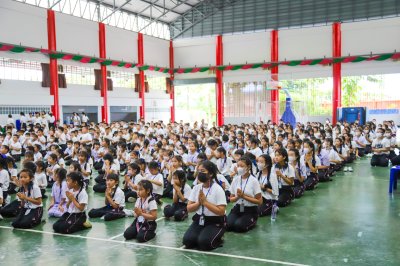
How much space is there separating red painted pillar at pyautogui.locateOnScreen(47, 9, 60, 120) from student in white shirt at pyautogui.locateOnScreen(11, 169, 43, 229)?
1436 centimetres

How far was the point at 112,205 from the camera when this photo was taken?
6438mm

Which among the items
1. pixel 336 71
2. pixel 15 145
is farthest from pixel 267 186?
pixel 336 71

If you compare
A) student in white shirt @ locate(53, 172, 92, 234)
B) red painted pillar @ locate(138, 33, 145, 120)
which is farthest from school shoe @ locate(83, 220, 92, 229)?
red painted pillar @ locate(138, 33, 145, 120)

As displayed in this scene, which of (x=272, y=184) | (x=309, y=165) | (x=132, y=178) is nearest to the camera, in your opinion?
(x=272, y=184)

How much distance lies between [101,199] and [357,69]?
62.4 feet

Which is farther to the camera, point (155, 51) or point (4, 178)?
point (155, 51)

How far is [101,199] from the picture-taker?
809 centimetres

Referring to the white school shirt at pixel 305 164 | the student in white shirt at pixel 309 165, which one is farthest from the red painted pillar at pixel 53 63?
the student in white shirt at pixel 309 165

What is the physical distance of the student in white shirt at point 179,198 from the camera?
246 inches

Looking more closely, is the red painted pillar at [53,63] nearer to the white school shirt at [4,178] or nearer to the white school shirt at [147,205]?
the white school shirt at [4,178]

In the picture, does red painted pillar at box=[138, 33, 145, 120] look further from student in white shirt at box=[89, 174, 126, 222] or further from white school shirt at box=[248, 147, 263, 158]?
student in white shirt at box=[89, 174, 126, 222]

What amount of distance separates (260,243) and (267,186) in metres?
1.36

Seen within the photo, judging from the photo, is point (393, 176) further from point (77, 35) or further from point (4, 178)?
point (77, 35)

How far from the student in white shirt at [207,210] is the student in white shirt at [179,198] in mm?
1270
